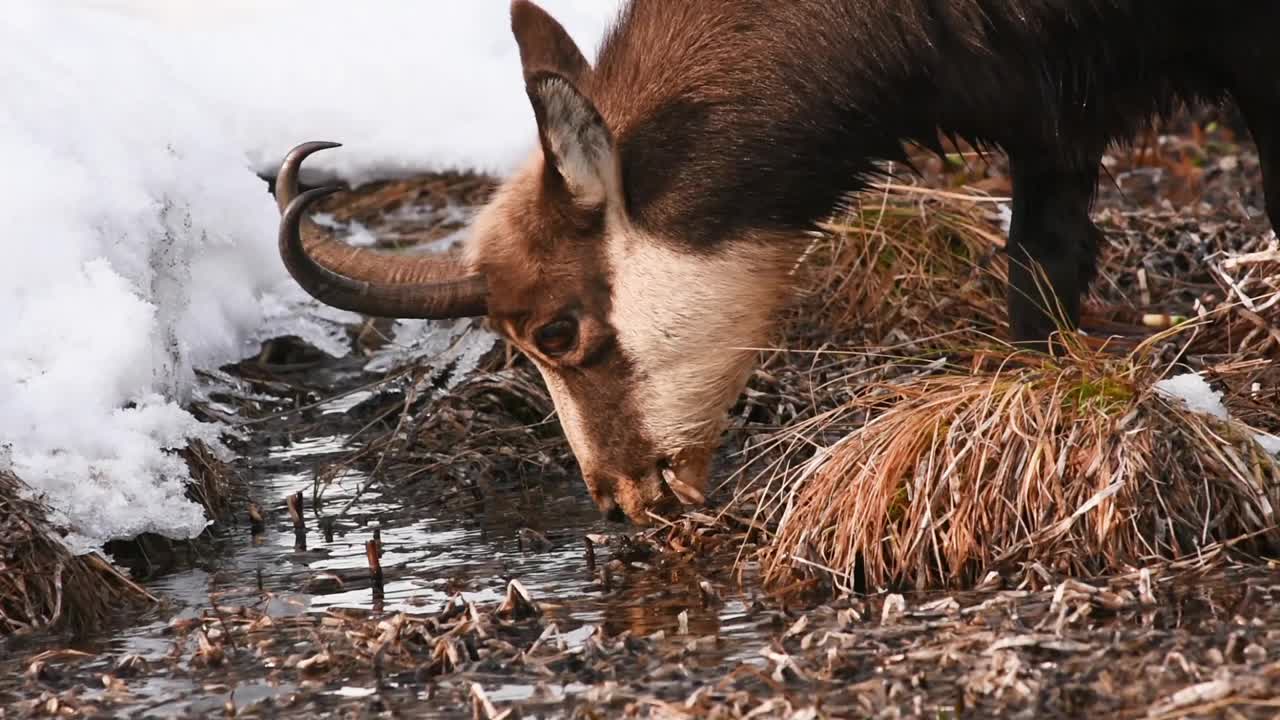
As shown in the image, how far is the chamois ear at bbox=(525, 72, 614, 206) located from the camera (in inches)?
214

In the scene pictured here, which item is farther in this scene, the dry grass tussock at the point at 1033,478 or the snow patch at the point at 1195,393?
the snow patch at the point at 1195,393

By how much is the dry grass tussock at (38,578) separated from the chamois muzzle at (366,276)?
1.01 meters

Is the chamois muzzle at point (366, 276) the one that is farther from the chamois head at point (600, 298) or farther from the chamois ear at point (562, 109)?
the chamois ear at point (562, 109)

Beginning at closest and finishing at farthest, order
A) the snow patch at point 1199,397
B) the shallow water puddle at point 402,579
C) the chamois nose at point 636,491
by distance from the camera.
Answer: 1. the shallow water puddle at point 402,579
2. the snow patch at point 1199,397
3. the chamois nose at point 636,491

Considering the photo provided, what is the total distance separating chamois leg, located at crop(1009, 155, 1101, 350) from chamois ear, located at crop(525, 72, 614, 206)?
152cm

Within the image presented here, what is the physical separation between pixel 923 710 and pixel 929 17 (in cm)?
241

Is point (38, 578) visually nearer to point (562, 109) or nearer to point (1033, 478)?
point (562, 109)

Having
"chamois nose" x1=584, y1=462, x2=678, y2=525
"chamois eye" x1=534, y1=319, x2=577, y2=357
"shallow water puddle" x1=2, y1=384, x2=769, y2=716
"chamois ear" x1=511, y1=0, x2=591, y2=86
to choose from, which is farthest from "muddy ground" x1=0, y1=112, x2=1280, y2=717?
"chamois ear" x1=511, y1=0, x2=591, y2=86

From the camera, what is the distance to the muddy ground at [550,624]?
416 cm

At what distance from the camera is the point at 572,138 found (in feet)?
18.3

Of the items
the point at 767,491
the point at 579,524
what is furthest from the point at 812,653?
the point at 579,524

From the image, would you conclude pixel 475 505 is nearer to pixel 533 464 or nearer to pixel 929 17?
pixel 533 464

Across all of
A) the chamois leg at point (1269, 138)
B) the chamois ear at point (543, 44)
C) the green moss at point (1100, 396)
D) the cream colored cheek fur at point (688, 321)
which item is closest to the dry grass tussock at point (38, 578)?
the cream colored cheek fur at point (688, 321)

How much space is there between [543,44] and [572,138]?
1.17ft
